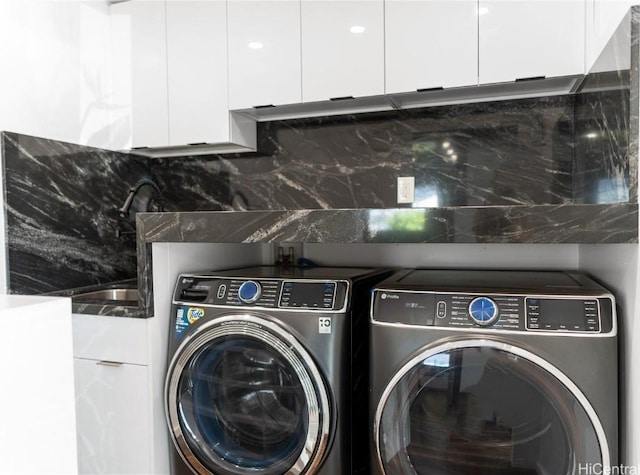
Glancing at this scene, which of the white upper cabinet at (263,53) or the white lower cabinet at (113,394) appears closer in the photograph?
the white lower cabinet at (113,394)

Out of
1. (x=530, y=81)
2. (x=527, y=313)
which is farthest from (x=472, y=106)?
(x=527, y=313)

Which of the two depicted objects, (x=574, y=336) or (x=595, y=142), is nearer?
(x=574, y=336)

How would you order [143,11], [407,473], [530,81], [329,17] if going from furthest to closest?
[143,11]
[329,17]
[530,81]
[407,473]

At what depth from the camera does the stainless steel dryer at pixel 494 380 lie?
1.20 meters

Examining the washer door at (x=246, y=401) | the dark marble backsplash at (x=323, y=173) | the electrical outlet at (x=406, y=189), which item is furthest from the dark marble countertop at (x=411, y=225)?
the electrical outlet at (x=406, y=189)

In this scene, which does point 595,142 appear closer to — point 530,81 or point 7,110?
point 530,81

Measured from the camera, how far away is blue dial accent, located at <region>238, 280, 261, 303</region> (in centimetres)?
158

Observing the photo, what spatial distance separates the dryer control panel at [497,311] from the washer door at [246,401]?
32 centimetres

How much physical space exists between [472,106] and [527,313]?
1.30 meters

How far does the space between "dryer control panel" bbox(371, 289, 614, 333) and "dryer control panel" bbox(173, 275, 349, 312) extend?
15 cm

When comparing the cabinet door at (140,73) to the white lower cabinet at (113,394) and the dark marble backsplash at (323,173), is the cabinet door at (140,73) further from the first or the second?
the white lower cabinet at (113,394)

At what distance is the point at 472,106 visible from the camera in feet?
7.41

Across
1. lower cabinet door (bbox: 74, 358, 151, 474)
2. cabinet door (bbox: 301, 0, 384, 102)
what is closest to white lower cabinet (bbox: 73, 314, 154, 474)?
lower cabinet door (bbox: 74, 358, 151, 474)

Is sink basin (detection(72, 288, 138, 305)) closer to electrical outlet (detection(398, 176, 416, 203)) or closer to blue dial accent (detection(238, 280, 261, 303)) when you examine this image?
blue dial accent (detection(238, 280, 261, 303))
